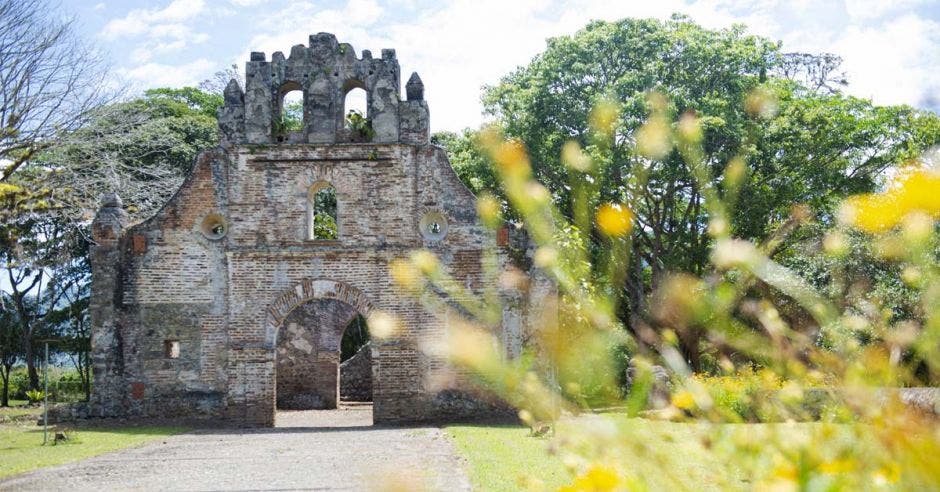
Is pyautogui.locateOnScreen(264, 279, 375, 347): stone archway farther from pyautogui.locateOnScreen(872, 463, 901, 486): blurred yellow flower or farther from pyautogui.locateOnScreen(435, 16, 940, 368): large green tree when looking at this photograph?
pyautogui.locateOnScreen(872, 463, 901, 486): blurred yellow flower

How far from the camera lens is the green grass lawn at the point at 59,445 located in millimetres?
12062

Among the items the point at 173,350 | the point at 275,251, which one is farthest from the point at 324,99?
the point at 173,350

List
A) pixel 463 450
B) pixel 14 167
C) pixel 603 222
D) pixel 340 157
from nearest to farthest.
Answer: pixel 603 222
pixel 463 450
pixel 14 167
pixel 340 157

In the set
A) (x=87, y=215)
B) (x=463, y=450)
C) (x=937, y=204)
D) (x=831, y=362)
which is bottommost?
(x=463, y=450)

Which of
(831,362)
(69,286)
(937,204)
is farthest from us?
(69,286)

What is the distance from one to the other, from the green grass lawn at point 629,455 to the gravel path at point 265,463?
0.36m

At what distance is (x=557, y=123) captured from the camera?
24484mm

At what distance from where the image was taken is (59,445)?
14.3m

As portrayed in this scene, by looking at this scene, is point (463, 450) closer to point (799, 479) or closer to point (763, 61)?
point (799, 479)

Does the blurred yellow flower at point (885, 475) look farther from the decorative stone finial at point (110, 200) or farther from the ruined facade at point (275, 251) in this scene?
the decorative stone finial at point (110, 200)

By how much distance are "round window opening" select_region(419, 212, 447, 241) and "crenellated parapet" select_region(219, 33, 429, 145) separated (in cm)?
143

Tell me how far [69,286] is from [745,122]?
2514 cm

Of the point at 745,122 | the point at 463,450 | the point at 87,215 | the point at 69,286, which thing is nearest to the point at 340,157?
the point at 87,215

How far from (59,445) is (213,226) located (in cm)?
543
